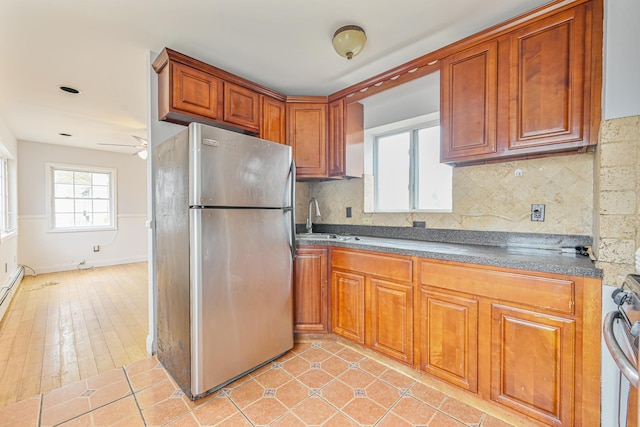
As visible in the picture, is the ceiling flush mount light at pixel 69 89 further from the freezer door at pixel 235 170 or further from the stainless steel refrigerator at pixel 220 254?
the freezer door at pixel 235 170

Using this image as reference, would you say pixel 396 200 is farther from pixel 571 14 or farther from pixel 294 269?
pixel 571 14

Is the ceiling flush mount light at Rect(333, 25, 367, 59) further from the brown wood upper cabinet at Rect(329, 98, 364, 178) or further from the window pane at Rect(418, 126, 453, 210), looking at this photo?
the window pane at Rect(418, 126, 453, 210)

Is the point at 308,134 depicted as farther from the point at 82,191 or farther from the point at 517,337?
the point at 82,191

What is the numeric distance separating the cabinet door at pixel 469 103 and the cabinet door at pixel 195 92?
175 centimetres

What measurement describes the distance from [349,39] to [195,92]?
1.21 m

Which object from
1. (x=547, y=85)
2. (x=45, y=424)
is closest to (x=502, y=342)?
(x=547, y=85)

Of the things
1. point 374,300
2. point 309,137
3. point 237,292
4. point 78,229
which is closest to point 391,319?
point 374,300

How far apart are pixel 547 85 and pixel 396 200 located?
1491 millimetres

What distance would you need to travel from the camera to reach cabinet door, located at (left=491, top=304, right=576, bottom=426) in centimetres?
131

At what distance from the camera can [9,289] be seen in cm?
347

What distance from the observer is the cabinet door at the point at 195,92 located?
2033 mm

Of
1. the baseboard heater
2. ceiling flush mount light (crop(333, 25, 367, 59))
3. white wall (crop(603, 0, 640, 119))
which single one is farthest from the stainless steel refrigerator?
the baseboard heater

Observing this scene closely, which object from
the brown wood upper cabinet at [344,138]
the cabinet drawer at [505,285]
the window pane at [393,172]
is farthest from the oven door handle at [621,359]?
the brown wood upper cabinet at [344,138]

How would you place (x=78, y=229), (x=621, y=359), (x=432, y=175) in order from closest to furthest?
(x=621, y=359) < (x=432, y=175) < (x=78, y=229)
